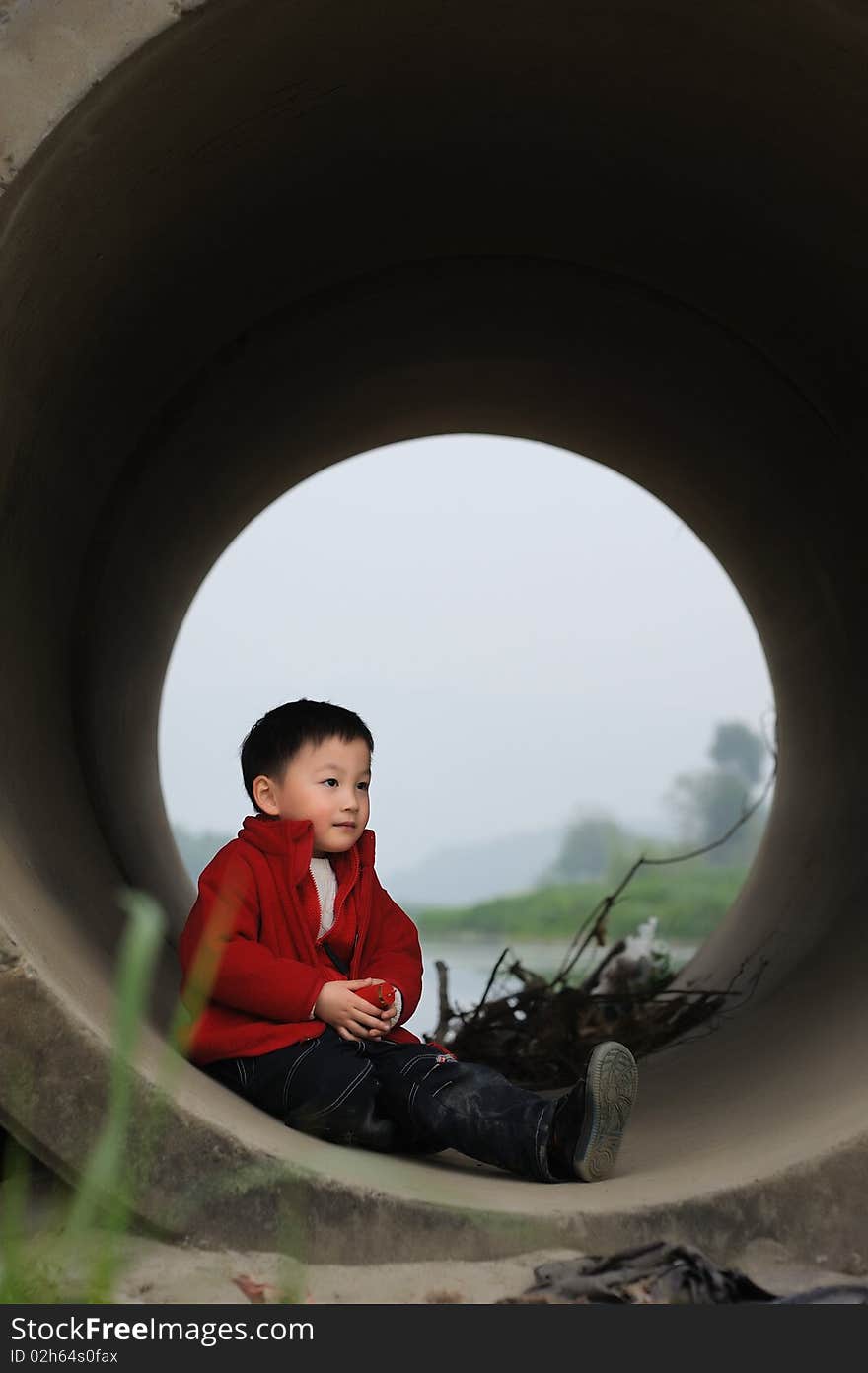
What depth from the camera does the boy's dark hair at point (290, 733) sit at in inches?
105

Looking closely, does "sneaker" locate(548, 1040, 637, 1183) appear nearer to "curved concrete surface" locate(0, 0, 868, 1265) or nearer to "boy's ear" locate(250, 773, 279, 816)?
"curved concrete surface" locate(0, 0, 868, 1265)

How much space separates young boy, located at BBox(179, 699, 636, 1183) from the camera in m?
2.30

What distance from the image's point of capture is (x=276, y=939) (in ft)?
8.18

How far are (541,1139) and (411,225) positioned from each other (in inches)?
92.2

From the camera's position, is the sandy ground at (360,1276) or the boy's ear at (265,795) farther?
the boy's ear at (265,795)

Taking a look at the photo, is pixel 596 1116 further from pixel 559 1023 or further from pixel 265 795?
pixel 559 1023

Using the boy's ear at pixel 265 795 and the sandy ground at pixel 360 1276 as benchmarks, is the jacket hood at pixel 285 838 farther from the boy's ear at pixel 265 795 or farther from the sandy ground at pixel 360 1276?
the sandy ground at pixel 360 1276

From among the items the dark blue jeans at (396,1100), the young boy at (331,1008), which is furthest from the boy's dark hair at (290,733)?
the dark blue jeans at (396,1100)

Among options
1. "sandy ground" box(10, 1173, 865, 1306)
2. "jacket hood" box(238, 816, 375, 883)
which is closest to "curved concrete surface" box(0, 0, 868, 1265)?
"sandy ground" box(10, 1173, 865, 1306)

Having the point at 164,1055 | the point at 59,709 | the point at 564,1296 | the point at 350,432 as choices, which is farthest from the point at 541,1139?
the point at 350,432

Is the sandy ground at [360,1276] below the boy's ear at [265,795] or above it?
below

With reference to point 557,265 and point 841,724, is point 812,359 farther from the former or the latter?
point 841,724

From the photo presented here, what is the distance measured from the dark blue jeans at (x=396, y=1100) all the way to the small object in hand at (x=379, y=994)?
0.24ft

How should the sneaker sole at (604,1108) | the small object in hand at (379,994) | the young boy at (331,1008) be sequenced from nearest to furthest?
1. the sneaker sole at (604,1108)
2. the young boy at (331,1008)
3. the small object in hand at (379,994)
